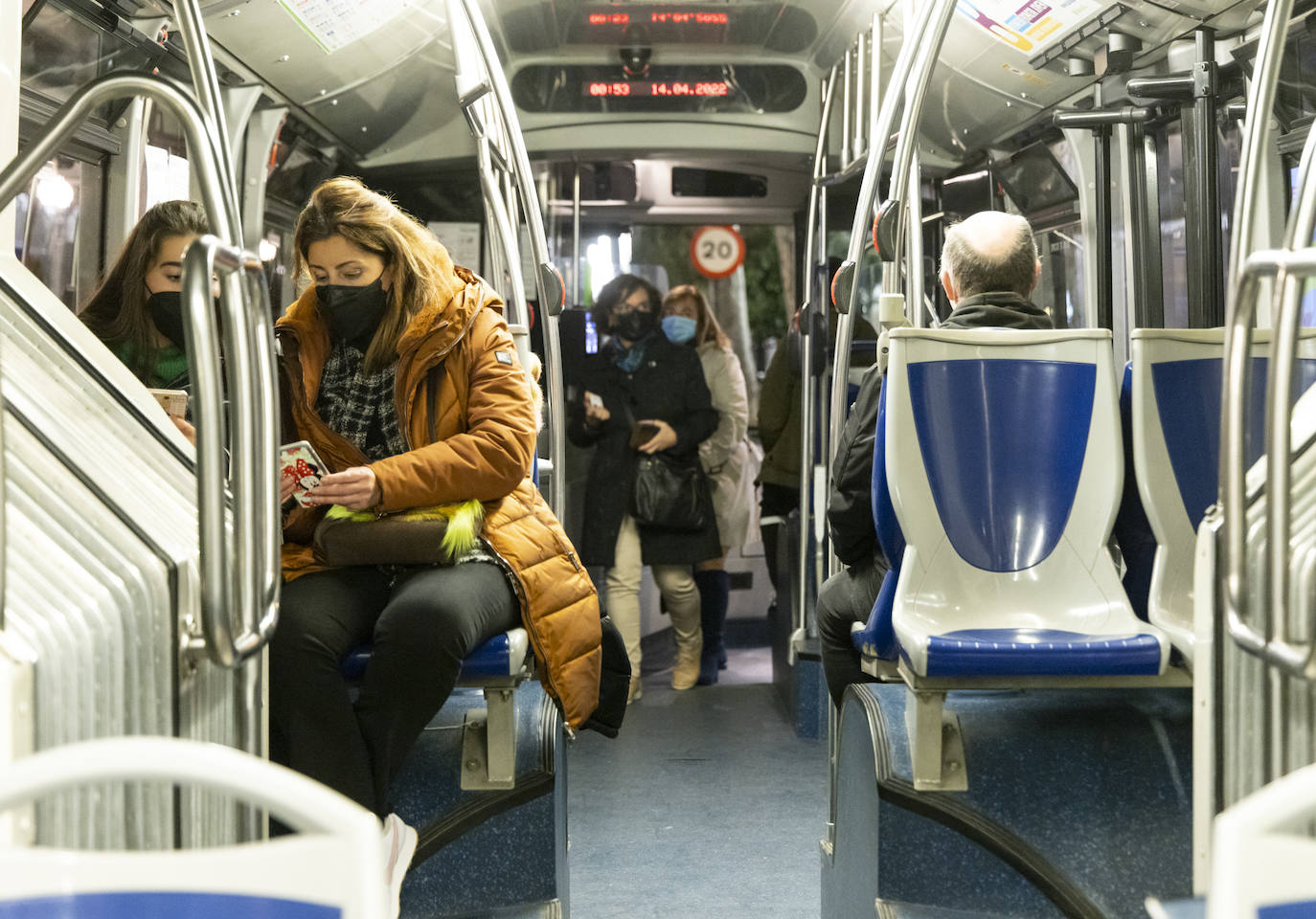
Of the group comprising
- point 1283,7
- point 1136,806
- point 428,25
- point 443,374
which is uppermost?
point 428,25

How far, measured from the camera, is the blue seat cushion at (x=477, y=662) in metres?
2.37

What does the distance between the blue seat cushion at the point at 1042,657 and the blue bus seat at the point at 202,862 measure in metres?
1.59

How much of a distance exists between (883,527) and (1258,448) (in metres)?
0.84

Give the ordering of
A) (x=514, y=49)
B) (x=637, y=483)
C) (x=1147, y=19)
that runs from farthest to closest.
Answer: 1. (x=514, y=49)
2. (x=637, y=483)
3. (x=1147, y=19)

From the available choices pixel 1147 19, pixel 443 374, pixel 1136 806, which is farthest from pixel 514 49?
pixel 1136 806

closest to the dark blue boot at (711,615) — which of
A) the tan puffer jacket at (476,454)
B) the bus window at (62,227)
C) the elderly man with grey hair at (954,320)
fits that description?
the elderly man with grey hair at (954,320)

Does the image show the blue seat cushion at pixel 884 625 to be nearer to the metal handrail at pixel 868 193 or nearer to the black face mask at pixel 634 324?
the metal handrail at pixel 868 193

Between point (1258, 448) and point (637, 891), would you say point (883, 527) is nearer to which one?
point (1258, 448)

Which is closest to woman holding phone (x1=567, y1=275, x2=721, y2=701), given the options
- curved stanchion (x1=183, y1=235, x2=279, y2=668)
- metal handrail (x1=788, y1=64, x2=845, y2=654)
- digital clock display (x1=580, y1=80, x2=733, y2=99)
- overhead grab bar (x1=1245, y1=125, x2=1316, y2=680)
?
metal handrail (x1=788, y1=64, x2=845, y2=654)

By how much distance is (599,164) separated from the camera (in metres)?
6.50

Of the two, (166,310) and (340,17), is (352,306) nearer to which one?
(166,310)

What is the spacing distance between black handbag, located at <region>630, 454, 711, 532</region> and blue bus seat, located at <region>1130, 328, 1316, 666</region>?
9.50 ft

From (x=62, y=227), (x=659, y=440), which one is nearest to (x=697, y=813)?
(x=659, y=440)

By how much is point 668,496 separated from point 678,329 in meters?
0.84
